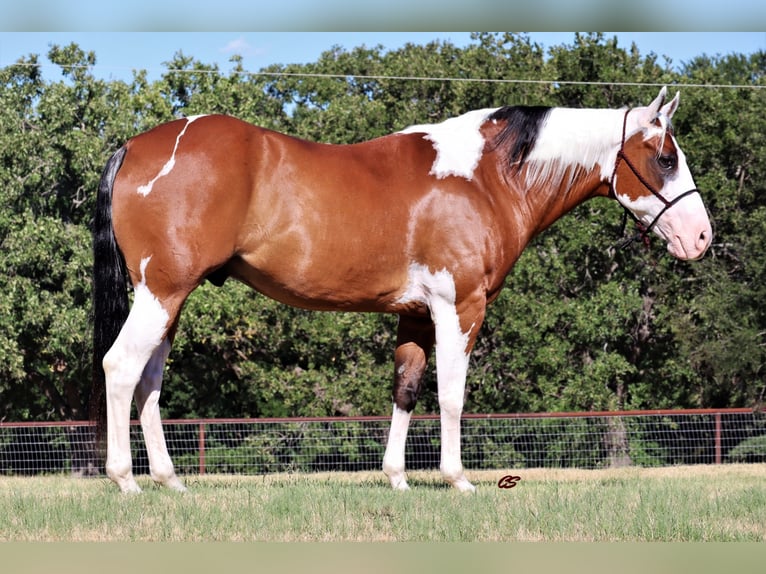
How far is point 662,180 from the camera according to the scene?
7781mm

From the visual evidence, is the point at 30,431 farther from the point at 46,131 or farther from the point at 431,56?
the point at 431,56

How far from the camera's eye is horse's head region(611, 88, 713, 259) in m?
7.75

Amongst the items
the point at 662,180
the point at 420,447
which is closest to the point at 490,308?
the point at 420,447

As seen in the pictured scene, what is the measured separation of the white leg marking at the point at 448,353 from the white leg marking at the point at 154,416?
189cm

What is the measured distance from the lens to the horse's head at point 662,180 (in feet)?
25.4

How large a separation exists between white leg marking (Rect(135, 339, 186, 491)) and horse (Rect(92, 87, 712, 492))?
0.01 meters

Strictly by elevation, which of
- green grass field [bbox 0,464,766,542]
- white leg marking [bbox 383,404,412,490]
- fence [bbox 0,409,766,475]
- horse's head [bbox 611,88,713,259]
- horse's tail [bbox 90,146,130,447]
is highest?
horse's head [bbox 611,88,713,259]

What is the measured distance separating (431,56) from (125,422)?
2468 cm

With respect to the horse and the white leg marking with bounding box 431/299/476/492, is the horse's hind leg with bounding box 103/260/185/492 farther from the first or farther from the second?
the white leg marking with bounding box 431/299/476/492

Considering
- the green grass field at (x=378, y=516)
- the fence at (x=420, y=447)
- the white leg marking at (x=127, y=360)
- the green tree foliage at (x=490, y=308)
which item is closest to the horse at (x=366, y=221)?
the white leg marking at (x=127, y=360)

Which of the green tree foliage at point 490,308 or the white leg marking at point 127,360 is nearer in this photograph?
the white leg marking at point 127,360

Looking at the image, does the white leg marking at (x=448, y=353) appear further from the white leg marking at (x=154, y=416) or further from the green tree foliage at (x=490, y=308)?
the green tree foliage at (x=490, y=308)

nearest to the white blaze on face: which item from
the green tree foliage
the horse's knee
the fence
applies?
the horse's knee

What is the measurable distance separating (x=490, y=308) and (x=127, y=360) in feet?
61.2
